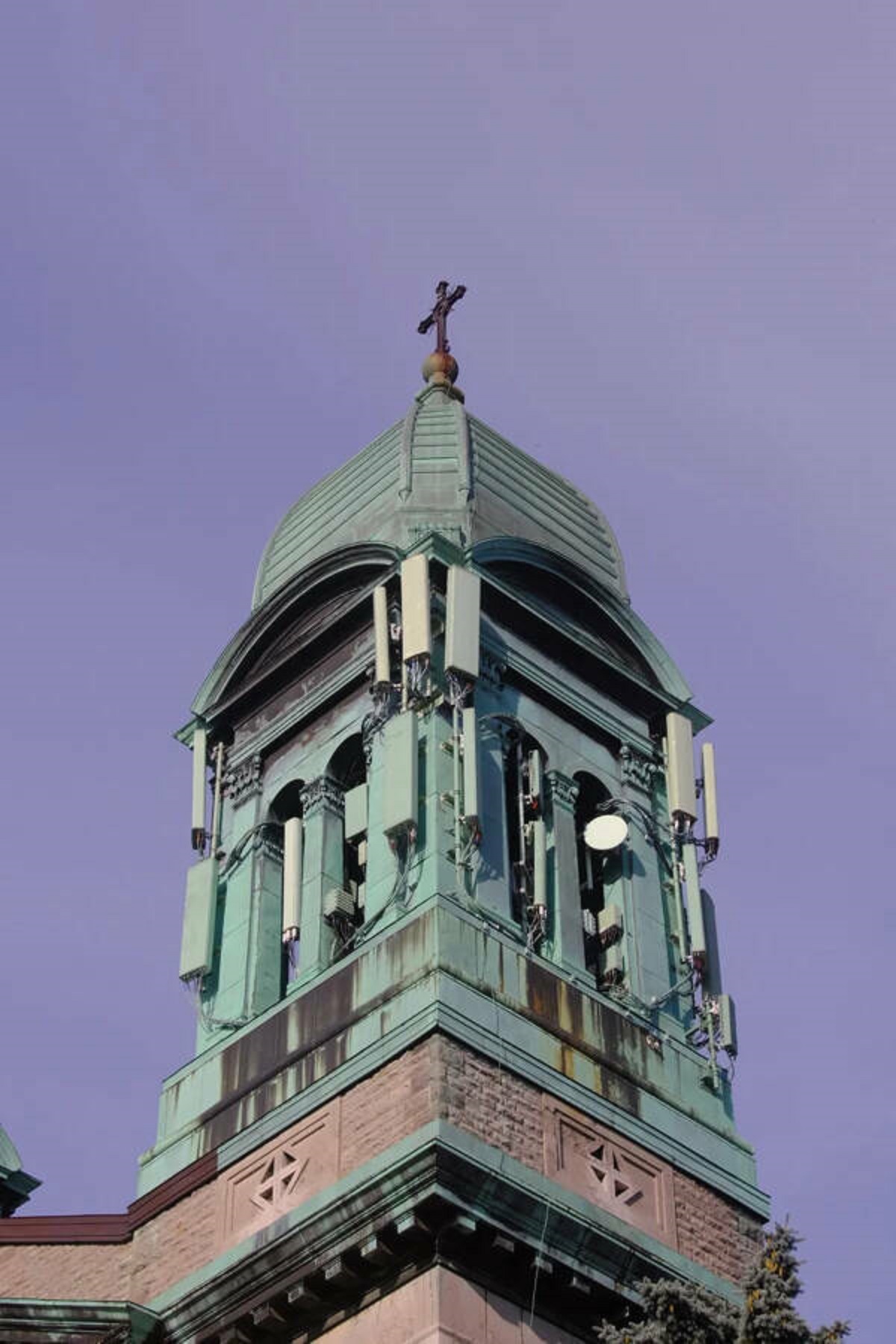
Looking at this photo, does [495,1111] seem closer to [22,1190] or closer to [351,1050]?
[351,1050]

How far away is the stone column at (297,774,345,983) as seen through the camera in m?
A: 31.2

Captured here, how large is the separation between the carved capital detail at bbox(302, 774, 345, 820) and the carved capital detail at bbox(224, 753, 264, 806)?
44.0 inches

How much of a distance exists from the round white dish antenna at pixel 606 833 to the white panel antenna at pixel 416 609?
2990 millimetres

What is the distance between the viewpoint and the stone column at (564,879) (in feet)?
101

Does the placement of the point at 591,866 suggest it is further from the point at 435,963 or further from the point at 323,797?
the point at 435,963

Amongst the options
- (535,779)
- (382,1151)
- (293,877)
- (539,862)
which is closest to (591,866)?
(535,779)

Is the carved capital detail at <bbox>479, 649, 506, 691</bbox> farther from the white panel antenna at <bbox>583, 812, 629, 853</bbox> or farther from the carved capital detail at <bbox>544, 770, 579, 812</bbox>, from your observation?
the white panel antenna at <bbox>583, 812, 629, 853</bbox>

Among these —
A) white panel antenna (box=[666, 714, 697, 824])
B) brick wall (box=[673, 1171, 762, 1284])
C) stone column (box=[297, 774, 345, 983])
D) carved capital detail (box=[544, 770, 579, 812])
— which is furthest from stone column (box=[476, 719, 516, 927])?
brick wall (box=[673, 1171, 762, 1284])

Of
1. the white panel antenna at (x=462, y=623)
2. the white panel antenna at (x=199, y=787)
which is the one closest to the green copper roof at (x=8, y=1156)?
the white panel antenna at (x=199, y=787)

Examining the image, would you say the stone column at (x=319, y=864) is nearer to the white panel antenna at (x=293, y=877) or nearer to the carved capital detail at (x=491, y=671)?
the white panel antenna at (x=293, y=877)

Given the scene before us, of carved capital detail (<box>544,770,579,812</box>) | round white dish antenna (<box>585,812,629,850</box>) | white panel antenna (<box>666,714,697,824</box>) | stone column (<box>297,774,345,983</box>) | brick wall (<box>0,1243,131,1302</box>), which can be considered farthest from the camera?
white panel antenna (<box>666,714,697,824</box>)

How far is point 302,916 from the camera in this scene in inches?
1253

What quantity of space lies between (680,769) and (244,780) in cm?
558

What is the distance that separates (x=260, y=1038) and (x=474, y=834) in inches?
131
